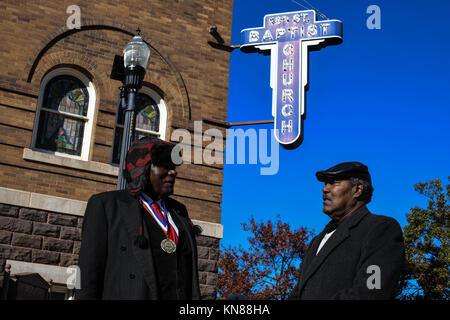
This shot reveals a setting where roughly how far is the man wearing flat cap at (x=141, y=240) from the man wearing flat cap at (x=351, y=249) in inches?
36.1

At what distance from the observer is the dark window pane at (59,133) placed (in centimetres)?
1088

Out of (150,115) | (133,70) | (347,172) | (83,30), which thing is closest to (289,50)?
(150,115)

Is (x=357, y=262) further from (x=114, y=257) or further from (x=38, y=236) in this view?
(x=38, y=236)

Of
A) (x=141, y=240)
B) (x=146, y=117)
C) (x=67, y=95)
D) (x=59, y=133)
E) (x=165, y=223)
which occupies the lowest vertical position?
(x=141, y=240)

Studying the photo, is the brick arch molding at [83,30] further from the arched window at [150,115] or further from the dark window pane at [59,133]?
the dark window pane at [59,133]

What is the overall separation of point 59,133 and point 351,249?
28.1 ft

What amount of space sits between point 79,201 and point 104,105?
2.17m

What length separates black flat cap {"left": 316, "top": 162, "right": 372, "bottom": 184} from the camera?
4.18 meters

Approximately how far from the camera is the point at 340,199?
13.7 feet

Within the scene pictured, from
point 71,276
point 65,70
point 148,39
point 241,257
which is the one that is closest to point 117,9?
point 148,39

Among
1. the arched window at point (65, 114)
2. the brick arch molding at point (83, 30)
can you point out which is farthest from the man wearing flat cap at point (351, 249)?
the brick arch molding at point (83, 30)

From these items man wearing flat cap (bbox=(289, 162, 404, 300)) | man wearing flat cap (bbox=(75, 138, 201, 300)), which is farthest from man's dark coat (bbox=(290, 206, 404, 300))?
man wearing flat cap (bbox=(75, 138, 201, 300))

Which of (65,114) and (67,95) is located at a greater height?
(67,95)

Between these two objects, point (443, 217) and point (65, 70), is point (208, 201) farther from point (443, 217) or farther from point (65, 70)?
point (443, 217)
